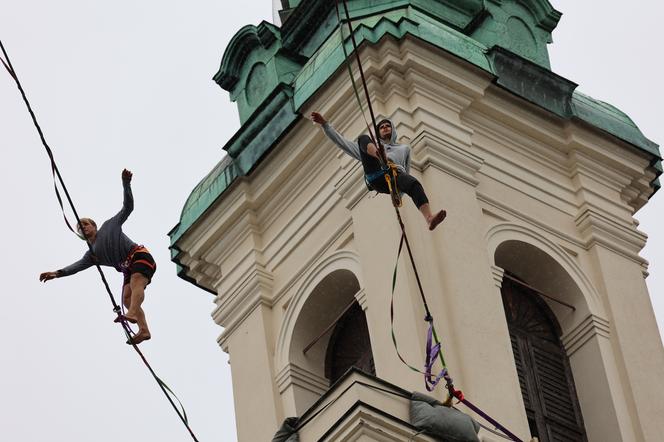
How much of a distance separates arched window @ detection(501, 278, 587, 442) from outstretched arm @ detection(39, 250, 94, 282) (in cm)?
522

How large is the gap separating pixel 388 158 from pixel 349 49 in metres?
4.42

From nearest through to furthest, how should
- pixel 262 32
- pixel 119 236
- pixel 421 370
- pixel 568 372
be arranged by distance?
pixel 119 236
pixel 421 370
pixel 568 372
pixel 262 32

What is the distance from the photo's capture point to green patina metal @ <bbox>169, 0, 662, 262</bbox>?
28.7m

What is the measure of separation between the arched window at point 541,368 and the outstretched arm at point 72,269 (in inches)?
206

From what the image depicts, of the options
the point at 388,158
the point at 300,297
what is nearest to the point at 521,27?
the point at 300,297

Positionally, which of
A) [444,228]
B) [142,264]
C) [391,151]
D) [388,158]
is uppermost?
[444,228]

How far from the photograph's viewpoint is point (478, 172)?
2825 cm

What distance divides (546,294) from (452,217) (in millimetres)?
1750

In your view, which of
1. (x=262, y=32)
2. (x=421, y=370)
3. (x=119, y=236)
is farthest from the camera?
(x=262, y=32)

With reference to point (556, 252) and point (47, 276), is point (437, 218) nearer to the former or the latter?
point (47, 276)

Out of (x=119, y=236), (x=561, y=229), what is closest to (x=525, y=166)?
(x=561, y=229)

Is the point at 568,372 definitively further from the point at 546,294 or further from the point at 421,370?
the point at 421,370

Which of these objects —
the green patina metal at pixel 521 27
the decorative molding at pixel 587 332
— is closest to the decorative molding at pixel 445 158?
the decorative molding at pixel 587 332

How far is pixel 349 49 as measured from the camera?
28234 mm
